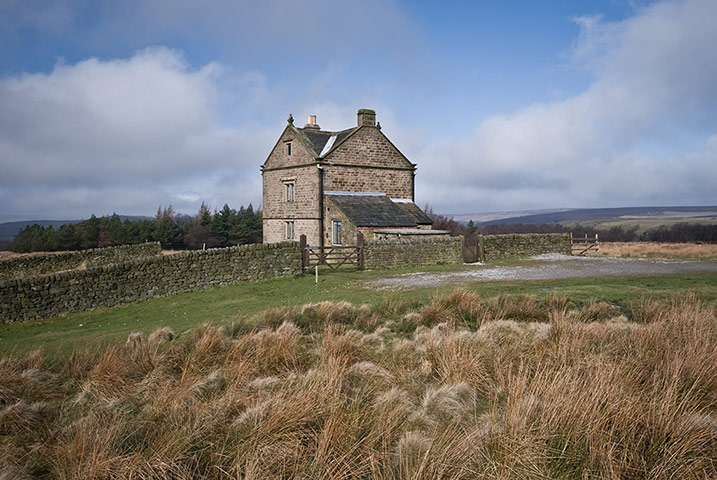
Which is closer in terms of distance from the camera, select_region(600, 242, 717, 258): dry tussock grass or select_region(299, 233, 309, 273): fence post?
select_region(299, 233, 309, 273): fence post

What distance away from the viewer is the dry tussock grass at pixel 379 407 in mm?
3447

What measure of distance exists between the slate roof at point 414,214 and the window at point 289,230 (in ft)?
24.0

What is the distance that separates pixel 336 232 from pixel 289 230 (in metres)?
4.81

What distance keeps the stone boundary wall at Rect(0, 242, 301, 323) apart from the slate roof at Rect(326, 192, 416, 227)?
25.5 ft

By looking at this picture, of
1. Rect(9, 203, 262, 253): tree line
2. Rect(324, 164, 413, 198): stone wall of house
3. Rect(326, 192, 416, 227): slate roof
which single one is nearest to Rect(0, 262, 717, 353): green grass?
Rect(326, 192, 416, 227): slate roof

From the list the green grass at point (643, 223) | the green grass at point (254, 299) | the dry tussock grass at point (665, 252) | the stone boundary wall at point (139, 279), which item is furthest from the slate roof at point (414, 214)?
the green grass at point (643, 223)

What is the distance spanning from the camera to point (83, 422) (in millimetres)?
4199

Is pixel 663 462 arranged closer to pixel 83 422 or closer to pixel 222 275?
pixel 83 422

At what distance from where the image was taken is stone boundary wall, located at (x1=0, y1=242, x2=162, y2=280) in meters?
19.9

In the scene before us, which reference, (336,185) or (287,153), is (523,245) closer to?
(336,185)

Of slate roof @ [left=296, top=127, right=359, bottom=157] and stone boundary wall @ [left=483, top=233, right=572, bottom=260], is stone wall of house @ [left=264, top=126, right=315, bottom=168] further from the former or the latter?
stone boundary wall @ [left=483, top=233, right=572, bottom=260]

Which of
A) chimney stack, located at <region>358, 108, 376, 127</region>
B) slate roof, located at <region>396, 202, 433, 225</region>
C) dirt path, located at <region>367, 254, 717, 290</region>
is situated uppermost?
chimney stack, located at <region>358, 108, 376, 127</region>

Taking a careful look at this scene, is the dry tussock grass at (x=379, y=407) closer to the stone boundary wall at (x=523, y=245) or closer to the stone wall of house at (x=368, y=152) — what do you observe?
the stone boundary wall at (x=523, y=245)

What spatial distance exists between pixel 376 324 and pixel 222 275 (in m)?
10.7
